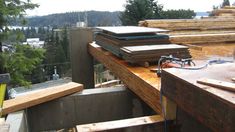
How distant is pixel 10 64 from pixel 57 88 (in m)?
12.6

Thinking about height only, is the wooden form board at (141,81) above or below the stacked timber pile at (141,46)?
below

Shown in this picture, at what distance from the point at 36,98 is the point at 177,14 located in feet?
62.9

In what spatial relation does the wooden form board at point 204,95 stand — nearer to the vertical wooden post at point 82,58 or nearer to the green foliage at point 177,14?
the vertical wooden post at point 82,58

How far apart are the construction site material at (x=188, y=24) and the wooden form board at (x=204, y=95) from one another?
4705 millimetres

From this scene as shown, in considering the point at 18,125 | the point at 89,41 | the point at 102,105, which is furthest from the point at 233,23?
the point at 18,125

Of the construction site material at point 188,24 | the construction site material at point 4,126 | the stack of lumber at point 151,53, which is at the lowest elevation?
the construction site material at point 4,126

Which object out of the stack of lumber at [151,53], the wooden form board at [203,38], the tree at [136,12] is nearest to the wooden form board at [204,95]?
the stack of lumber at [151,53]

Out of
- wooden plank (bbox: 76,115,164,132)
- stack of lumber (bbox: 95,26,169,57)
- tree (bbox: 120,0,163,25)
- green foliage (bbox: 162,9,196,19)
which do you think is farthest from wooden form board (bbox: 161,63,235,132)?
green foliage (bbox: 162,9,196,19)

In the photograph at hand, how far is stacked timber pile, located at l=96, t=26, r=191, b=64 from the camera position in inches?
165

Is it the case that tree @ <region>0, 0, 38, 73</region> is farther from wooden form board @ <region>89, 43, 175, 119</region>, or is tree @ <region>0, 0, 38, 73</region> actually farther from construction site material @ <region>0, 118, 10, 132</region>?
construction site material @ <region>0, 118, 10, 132</region>

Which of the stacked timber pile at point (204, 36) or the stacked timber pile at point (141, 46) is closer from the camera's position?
the stacked timber pile at point (141, 46)

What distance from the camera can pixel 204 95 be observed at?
1.95 m

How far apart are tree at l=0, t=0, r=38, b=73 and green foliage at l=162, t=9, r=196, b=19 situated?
913 cm

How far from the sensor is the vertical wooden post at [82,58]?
752cm
